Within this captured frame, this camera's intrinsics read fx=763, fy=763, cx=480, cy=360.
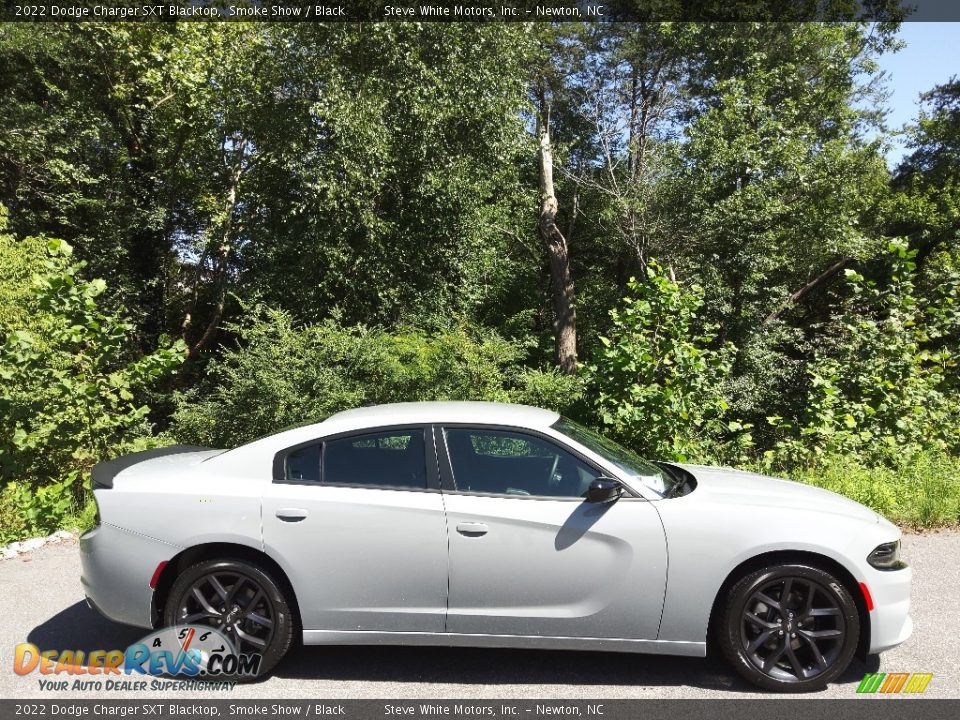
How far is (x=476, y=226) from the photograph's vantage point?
15.5 metres

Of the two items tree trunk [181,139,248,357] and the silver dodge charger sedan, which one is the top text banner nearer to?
tree trunk [181,139,248,357]

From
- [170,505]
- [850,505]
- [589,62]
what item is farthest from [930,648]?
[589,62]

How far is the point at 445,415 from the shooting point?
4.53 metres

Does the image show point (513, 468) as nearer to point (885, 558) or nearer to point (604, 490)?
point (604, 490)

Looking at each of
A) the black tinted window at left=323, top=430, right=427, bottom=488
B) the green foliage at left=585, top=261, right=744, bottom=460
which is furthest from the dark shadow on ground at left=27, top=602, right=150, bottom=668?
the green foliage at left=585, top=261, right=744, bottom=460

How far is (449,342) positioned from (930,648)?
7.48 metres

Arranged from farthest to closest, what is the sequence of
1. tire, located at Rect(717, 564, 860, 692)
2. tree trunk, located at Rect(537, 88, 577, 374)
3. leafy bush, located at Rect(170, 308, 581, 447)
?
tree trunk, located at Rect(537, 88, 577, 374) < leafy bush, located at Rect(170, 308, 581, 447) < tire, located at Rect(717, 564, 860, 692)

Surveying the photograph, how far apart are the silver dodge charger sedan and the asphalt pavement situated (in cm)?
20

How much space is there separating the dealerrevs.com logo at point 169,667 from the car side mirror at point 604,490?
2.04 m

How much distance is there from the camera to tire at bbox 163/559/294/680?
417 cm

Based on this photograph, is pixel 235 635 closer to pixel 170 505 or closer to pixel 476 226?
pixel 170 505

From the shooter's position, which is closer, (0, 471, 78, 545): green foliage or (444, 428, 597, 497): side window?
(444, 428, 597, 497): side window

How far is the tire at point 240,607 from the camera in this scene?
4168 millimetres

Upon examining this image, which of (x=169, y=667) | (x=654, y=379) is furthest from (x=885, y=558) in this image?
(x=654, y=379)
